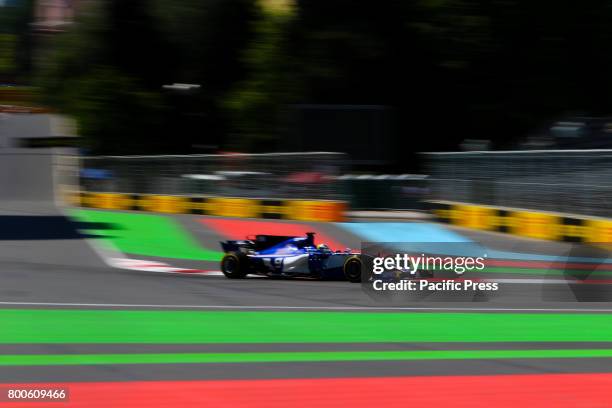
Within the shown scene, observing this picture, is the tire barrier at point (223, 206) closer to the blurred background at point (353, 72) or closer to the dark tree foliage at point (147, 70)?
the blurred background at point (353, 72)

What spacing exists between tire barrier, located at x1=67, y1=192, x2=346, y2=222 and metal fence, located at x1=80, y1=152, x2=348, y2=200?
16 centimetres

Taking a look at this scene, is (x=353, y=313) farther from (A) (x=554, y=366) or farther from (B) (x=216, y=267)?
(B) (x=216, y=267)

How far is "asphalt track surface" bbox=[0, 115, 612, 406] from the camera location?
245 inches

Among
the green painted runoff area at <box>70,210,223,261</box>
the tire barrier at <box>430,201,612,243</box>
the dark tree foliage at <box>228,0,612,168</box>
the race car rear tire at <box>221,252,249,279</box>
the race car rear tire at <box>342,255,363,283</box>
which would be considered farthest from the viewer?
the dark tree foliage at <box>228,0,612,168</box>

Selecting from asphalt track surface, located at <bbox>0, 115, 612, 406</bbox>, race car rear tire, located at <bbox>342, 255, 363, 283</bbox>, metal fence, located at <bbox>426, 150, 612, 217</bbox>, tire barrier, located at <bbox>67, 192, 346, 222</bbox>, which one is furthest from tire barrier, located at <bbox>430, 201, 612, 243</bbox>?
race car rear tire, located at <bbox>342, 255, 363, 283</bbox>

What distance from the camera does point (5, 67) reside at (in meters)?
76.6

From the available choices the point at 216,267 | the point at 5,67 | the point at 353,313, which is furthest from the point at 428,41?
the point at 5,67

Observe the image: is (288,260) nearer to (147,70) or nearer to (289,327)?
(289,327)

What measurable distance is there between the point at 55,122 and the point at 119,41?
3.98m

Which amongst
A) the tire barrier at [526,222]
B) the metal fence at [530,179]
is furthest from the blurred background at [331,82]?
the tire barrier at [526,222]

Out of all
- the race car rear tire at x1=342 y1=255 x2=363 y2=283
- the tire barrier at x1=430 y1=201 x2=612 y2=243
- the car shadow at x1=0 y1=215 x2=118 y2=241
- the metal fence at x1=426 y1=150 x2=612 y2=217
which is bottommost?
the car shadow at x1=0 y1=215 x2=118 y2=241

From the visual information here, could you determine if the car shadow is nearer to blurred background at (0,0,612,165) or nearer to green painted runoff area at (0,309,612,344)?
green painted runoff area at (0,309,612,344)

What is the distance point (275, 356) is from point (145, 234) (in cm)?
1082

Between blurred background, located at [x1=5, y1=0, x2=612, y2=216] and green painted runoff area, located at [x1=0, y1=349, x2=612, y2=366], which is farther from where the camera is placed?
blurred background, located at [x1=5, y1=0, x2=612, y2=216]
